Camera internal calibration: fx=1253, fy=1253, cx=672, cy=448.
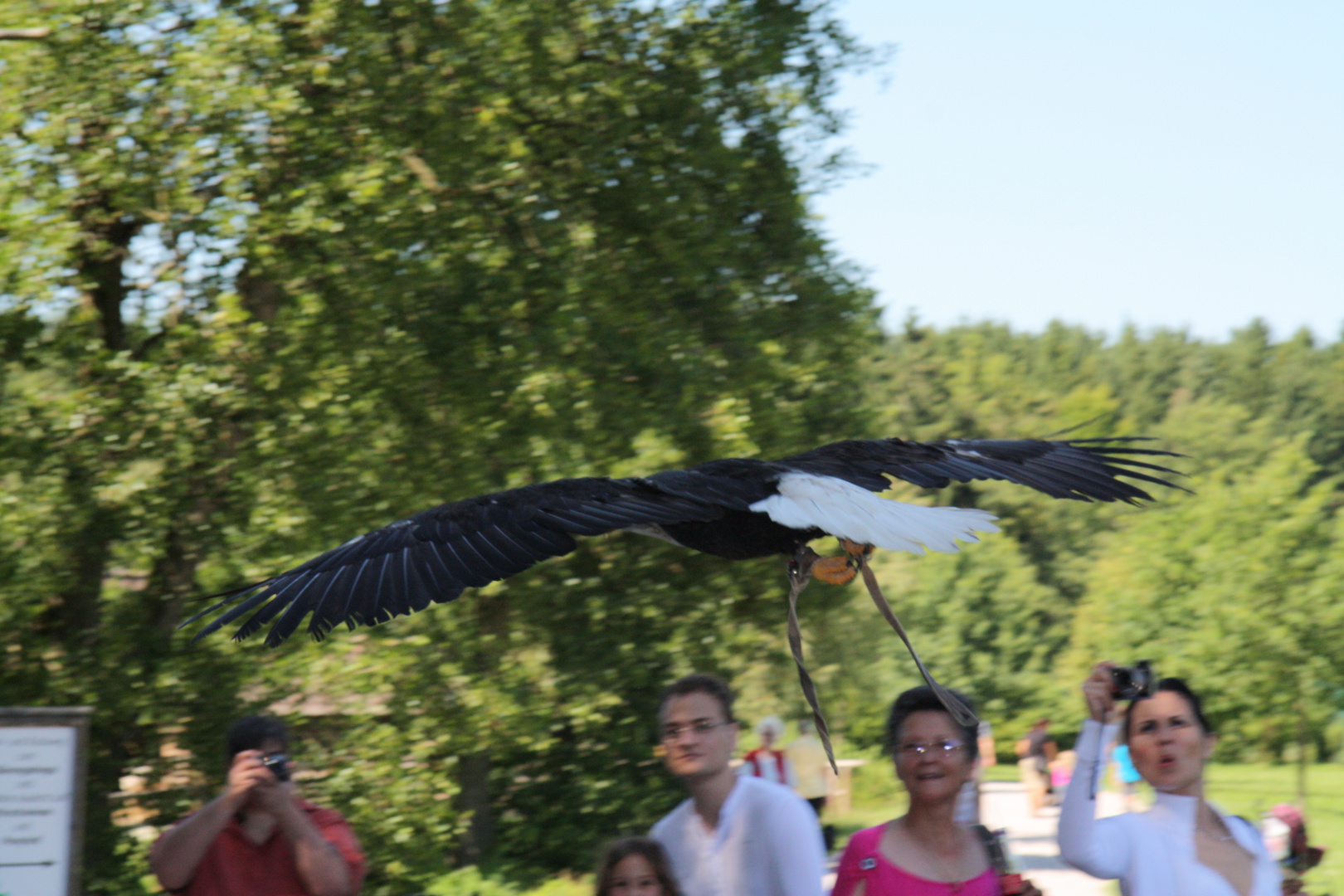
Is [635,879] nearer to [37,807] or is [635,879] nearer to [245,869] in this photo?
[245,869]

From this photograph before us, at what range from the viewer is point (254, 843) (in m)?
3.30

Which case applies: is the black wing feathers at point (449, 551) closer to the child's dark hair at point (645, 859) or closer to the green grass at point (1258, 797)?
the child's dark hair at point (645, 859)

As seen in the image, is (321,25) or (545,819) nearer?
(321,25)

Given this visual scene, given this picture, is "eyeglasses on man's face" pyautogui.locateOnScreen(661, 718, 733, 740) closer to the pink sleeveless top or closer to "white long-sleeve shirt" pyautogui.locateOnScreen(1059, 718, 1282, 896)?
the pink sleeveless top

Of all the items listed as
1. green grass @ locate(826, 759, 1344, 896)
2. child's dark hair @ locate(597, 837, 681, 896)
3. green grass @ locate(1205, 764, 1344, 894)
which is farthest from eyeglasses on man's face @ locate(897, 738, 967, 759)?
green grass @ locate(826, 759, 1344, 896)

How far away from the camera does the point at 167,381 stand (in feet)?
23.8

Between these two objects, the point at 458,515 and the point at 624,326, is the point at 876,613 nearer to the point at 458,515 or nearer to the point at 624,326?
the point at 624,326

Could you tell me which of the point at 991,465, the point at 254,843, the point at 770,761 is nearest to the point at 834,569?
the point at 991,465

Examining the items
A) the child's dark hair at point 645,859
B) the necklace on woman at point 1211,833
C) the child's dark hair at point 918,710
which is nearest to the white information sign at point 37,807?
the child's dark hair at point 645,859

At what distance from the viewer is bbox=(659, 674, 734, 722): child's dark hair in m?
3.15

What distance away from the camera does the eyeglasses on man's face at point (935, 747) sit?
9.07ft

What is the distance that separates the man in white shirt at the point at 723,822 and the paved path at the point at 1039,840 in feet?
16.8

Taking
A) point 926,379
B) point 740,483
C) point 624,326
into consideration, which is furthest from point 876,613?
point 926,379

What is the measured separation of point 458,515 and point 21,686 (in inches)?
198
